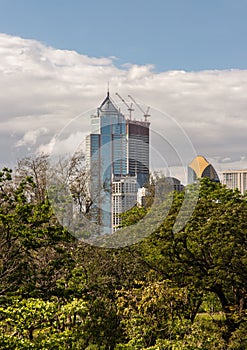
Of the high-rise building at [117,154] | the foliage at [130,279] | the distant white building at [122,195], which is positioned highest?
the high-rise building at [117,154]

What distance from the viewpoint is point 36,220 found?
12359 mm

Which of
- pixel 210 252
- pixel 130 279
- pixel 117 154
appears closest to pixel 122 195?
pixel 130 279

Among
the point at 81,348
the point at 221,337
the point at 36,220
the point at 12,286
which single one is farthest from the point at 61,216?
the point at 221,337

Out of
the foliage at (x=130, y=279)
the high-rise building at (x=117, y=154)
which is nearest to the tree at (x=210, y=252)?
the foliage at (x=130, y=279)

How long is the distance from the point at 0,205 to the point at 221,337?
5.38m

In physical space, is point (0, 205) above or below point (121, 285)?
above

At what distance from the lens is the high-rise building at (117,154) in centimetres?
1168

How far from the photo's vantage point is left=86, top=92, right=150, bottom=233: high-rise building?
11.7 meters

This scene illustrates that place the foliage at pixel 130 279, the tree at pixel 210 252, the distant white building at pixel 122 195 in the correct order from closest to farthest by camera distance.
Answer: the foliage at pixel 130 279
the tree at pixel 210 252
the distant white building at pixel 122 195

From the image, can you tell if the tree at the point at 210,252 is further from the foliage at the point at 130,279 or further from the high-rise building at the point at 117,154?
the high-rise building at the point at 117,154

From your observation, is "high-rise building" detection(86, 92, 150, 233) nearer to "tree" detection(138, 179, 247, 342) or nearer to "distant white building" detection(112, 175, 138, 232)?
"distant white building" detection(112, 175, 138, 232)

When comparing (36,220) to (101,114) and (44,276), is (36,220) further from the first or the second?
(101,114)

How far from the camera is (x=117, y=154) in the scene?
11844 millimetres

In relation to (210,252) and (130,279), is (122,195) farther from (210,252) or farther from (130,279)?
(210,252)
